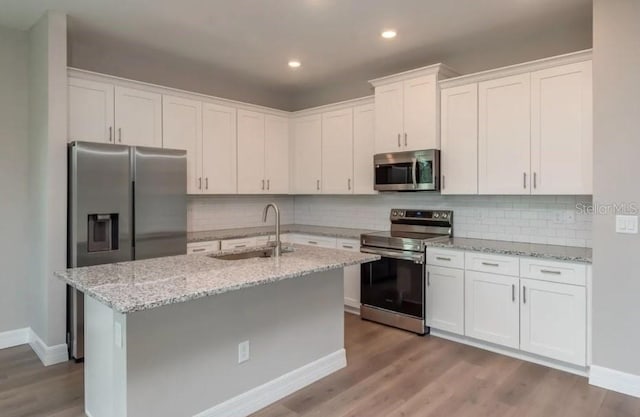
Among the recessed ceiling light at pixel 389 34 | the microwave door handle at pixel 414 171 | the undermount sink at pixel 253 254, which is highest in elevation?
the recessed ceiling light at pixel 389 34

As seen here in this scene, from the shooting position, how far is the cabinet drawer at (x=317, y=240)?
4750mm

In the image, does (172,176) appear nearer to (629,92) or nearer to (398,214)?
(398,214)

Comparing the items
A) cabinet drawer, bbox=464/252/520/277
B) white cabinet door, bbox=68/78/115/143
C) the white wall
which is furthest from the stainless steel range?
white cabinet door, bbox=68/78/115/143

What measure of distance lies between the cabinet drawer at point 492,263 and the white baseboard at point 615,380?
84cm

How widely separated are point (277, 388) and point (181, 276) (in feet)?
3.50

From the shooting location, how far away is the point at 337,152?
4984 mm

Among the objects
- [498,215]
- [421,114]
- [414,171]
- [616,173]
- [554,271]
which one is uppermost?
[421,114]

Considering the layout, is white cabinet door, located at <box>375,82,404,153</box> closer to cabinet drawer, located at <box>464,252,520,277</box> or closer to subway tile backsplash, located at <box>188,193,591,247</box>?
subway tile backsplash, located at <box>188,193,591,247</box>

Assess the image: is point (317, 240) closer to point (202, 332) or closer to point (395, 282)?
point (395, 282)

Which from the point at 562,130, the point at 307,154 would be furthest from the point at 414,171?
the point at 307,154

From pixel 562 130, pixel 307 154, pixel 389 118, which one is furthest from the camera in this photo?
pixel 307 154

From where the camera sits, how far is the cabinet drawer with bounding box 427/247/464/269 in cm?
366

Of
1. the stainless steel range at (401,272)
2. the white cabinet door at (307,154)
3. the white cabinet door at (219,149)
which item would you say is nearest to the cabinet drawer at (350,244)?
the stainless steel range at (401,272)

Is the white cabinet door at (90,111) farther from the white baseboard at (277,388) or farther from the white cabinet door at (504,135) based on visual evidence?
the white cabinet door at (504,135)
